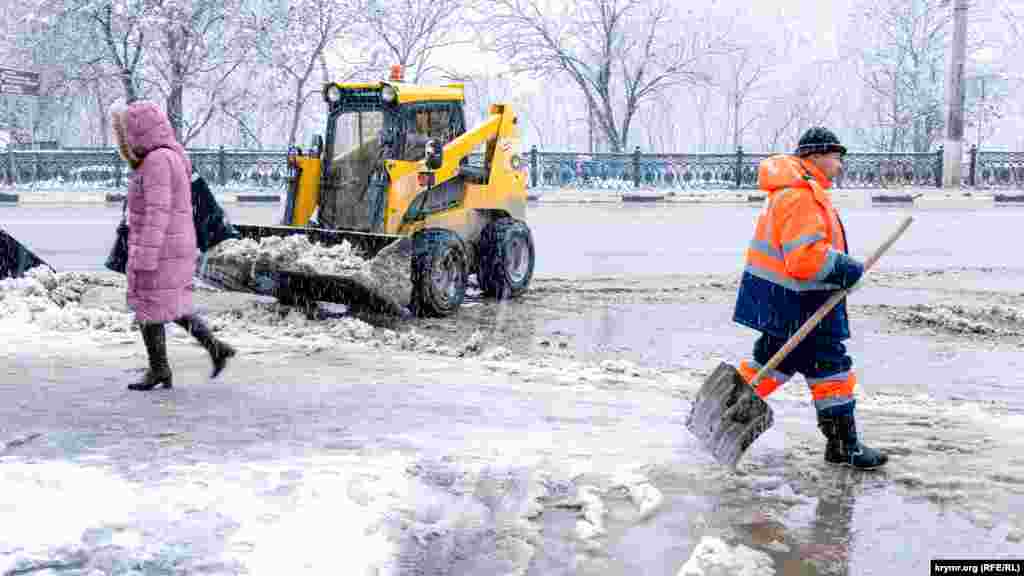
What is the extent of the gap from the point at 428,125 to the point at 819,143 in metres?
5.58

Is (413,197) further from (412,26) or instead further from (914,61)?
(914,61)

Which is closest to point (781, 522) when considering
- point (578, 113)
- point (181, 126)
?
point (181, 126)

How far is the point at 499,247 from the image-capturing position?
9.88m

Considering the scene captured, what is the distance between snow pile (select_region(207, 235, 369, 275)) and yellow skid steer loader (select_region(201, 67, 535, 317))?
9cm

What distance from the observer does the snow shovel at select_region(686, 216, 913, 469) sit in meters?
4.53

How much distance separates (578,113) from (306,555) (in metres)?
84.4

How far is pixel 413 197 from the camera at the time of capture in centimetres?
925

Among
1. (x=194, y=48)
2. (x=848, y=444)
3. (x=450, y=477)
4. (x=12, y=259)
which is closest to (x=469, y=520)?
(x=450, y=477)

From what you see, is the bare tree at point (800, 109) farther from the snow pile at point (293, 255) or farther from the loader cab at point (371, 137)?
the snow pile at point (293, 255)

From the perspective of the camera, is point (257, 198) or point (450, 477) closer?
point (450, 477)

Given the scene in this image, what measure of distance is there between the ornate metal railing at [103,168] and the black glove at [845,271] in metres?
23.0

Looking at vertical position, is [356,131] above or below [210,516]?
above

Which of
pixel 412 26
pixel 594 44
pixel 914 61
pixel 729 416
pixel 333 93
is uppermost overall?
pixel 412 26

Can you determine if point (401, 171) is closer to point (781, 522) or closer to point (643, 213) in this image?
point (781, 522)
